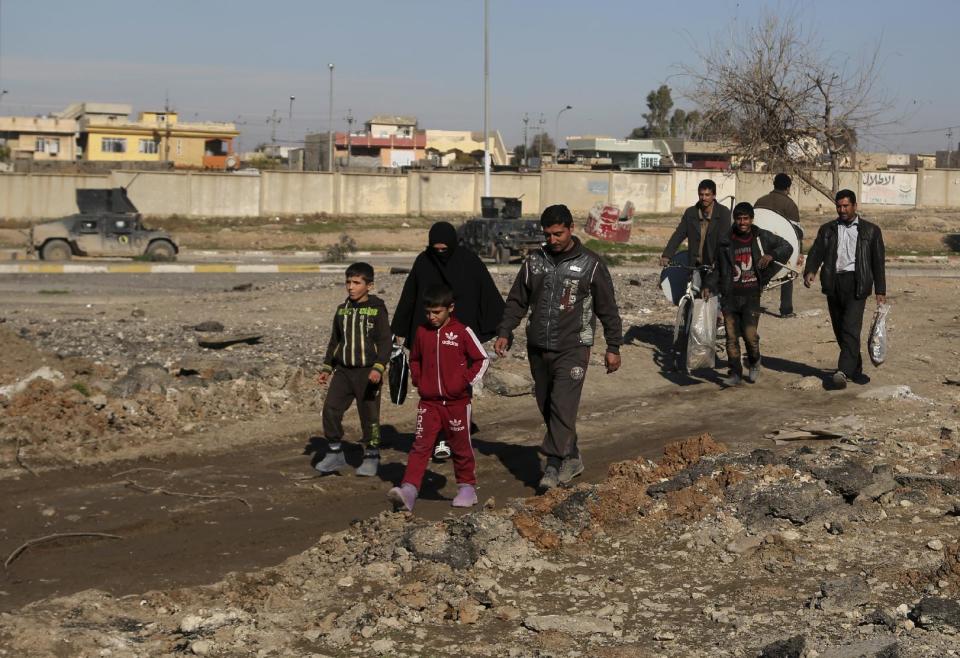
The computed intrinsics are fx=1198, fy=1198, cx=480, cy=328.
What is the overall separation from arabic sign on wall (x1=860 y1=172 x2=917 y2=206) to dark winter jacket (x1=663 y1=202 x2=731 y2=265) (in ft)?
173

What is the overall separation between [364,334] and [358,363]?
0.21m

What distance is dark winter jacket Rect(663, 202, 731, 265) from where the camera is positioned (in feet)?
38.4

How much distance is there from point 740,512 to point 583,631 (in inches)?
72.9

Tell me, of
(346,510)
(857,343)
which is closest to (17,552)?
(346,510)

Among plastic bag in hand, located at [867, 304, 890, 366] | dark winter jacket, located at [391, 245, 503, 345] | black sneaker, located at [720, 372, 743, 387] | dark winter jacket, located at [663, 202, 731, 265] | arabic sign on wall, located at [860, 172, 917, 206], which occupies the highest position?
arabic sign on wall, located at [860, 172, 917, 206]

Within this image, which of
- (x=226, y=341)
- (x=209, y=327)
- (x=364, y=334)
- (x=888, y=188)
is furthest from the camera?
(x=888, y=188)

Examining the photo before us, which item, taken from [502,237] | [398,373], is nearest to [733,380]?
[398,373]

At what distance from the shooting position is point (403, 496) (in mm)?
7055

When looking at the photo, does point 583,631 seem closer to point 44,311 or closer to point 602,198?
point 44,311

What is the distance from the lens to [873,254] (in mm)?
10969

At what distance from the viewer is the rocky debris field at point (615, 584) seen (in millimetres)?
5062

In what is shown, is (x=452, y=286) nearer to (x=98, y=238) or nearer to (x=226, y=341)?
(x=226, y=341)

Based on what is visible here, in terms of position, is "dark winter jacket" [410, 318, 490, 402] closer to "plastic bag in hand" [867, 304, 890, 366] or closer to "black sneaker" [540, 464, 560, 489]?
"black sneaker" [540, 464, 560, 489]

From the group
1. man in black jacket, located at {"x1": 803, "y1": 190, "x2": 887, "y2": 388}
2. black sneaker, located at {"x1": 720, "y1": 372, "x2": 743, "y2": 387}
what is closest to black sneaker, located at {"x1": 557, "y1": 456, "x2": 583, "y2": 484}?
black sneaker, located at {"x1": 720, "y1": 372, "x2": 743, "y2": 387}
